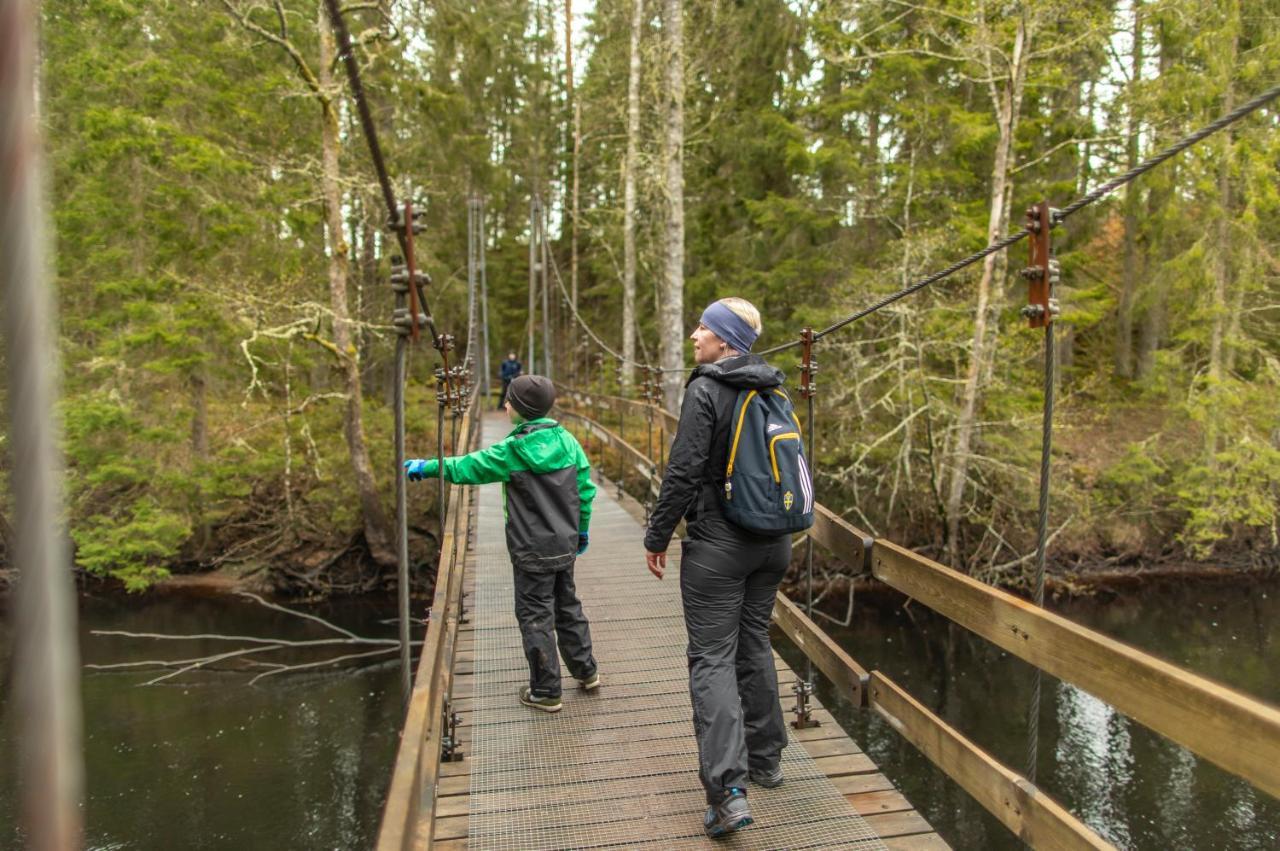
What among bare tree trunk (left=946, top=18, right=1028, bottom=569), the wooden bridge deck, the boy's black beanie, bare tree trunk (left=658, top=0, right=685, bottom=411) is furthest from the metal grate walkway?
bare tree trunk (left=946, top=18, right=1028, bottom=569)

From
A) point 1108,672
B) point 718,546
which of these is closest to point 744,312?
point 718,546

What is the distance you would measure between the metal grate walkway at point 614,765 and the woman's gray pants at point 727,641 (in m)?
0.25

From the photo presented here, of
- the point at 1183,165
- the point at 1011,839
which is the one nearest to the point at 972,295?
the point at 1183,165

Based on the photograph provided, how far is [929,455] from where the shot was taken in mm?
10672

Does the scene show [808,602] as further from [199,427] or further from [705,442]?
[199,427]

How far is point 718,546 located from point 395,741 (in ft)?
22.9

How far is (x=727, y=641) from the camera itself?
8.09 feet

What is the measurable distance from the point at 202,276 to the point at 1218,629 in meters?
14.0

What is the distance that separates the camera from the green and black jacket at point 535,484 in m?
3.24

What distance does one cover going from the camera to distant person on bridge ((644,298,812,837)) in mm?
2377

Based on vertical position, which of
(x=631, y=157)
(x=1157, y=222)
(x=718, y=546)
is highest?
(x=631, y=157)

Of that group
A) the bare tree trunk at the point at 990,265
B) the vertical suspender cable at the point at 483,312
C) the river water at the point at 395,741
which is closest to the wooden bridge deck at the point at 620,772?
the river water at the point at 395,741

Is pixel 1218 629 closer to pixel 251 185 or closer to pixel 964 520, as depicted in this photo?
pixel 964 520

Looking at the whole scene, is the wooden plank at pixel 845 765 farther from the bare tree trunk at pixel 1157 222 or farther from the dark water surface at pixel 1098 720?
the bare tree trunk at pixel 1157 222
